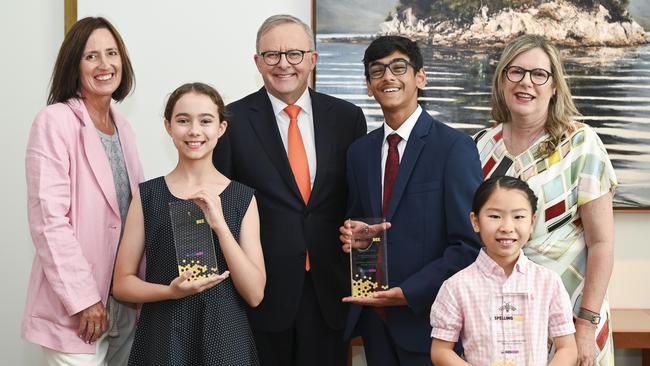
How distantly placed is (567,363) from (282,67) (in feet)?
4.16

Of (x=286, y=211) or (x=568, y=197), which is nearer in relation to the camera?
(x=568, y=197)

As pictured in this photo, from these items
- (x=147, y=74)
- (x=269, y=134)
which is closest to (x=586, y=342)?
(x=269, y=134)

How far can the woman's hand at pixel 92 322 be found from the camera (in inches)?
85.4

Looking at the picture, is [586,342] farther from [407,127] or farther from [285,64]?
[285,64]

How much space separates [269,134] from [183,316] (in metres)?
0.69

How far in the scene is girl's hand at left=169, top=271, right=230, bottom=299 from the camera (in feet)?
6.36

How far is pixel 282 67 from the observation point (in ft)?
7.89

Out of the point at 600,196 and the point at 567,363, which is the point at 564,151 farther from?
the point at 567,363

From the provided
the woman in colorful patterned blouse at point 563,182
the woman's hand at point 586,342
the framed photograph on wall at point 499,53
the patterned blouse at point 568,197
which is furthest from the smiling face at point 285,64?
the woman's hand at point 586,342

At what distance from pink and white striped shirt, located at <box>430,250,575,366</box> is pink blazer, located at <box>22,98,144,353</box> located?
3.44 feet

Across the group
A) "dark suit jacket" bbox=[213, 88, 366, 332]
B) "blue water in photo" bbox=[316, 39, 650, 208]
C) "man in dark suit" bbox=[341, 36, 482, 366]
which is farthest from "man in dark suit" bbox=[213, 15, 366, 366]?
"blue water in photo" bbox=[316, 39, 650, 208]

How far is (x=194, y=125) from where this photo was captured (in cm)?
210

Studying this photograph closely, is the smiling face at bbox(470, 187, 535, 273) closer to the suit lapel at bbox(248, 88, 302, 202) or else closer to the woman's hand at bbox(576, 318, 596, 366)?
the woman's hand at bbox(576, 318, 596, 366)

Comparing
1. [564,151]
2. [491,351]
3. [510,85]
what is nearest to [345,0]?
[510,85]
